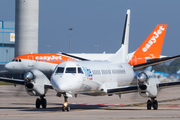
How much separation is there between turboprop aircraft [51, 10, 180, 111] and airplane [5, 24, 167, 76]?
25288 millimetres

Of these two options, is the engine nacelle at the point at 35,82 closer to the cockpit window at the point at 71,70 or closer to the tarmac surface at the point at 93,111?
the tarmac surface at the point at 93,111

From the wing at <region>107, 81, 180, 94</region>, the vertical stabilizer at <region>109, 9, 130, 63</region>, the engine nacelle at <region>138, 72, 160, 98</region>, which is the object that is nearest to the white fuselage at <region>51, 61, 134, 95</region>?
the wing at <region>107, 81, 180, 94</region>

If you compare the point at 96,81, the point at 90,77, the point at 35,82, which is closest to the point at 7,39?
the point at 35,82

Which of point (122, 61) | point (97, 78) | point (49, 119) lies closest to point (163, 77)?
point (97, 78)

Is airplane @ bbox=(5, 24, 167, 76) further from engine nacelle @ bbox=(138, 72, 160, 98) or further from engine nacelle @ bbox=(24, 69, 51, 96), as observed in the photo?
engine nacelle @ bbox=(24, 69, 51, 96)

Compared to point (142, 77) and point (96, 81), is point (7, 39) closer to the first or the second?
point (96, 81)

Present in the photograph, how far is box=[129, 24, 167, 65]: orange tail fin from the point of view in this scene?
4809 cm

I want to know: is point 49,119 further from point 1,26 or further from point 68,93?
point 1,26

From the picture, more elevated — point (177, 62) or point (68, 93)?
point (177, 62)

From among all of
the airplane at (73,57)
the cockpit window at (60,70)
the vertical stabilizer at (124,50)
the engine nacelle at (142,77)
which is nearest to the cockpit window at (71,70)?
the cockpit window at (60,70)

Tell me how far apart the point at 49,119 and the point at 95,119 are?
1.84m

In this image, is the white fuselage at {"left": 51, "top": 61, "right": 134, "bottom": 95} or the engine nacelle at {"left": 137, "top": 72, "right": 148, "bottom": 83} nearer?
the white fuselage at {"left": 51, "top": 61, "right": 134, "bottom": 95}

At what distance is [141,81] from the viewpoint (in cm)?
1986

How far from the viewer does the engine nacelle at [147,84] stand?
65.2ft
